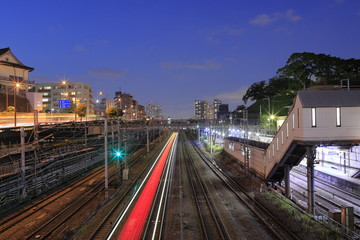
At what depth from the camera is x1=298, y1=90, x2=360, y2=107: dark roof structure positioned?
1596 cm

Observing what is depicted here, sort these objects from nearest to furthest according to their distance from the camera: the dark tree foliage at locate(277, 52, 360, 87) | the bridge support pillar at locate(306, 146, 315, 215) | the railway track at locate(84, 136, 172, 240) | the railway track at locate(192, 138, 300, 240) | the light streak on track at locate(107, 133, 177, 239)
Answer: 1. the railway track at locate(192, 138, 300, 240)
2. the railway track at locate(84, 136, 172, 240)
3. the light streak on track at locate(107, 133, 177, 239)
4. the bridge support pillar at locate(306, 146, 315, 215)
5. the dark tree foliage at locate(277, 52, 360, 87)

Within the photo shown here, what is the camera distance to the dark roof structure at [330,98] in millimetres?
15961

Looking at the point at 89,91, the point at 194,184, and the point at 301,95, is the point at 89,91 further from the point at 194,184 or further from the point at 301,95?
the point at 301,95

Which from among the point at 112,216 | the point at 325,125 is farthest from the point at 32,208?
the point at 325,125

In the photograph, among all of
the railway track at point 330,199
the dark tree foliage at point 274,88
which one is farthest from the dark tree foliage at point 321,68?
the railway track at point 330,199

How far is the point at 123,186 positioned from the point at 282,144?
15.8 meters

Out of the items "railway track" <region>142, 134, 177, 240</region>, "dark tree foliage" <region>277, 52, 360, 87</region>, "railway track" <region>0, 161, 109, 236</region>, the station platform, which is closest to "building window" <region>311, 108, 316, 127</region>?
the station platform

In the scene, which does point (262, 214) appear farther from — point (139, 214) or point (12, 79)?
point (12, 79)

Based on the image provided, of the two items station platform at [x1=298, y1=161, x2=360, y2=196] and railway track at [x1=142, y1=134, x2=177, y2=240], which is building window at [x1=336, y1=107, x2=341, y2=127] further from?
railway track at [x1=142, y1=134, x2=177, y2=240]

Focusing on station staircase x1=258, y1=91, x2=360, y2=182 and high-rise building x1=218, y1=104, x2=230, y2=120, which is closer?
station staircase x1=258, y1=91, x2=360, y2=182

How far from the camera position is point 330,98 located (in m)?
16.2

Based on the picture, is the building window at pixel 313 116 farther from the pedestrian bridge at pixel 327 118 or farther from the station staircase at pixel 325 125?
the station staircase at pixel 325 125

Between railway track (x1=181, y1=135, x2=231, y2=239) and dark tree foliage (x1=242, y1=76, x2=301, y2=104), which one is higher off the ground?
dark tree foliage (x1=242, y1=76, x2=301, y2=104)

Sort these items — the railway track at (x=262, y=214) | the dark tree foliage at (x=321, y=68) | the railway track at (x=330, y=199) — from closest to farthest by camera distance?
the railway track at (x=262, y=214) < the railway track at (x=330, y=199) < the dark tree foliage at (x=321, y=68)
